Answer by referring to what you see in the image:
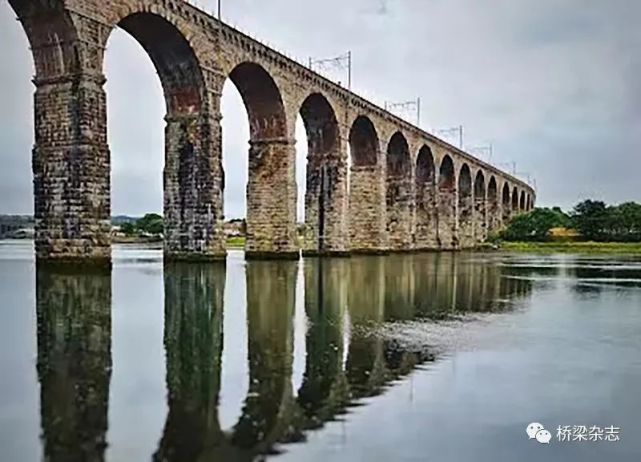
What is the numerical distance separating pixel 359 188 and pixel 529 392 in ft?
130

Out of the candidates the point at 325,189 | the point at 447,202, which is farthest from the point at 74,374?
the point at 447,202

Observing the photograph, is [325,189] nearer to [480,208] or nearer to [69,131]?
[69,131]

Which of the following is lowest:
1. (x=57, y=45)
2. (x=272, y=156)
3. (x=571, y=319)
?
(x=571, y=319)

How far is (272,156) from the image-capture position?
33375mm

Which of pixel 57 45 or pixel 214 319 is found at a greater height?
pixel 57 45

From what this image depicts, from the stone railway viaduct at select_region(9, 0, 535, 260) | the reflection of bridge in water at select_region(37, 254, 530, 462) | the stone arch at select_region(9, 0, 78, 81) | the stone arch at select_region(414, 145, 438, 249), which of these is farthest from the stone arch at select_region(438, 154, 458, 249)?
the reflection of bridge in water at select_region(37, 254, 530, 462)

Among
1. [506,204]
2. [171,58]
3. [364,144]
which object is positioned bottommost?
[506,204]

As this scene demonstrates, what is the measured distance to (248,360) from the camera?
687cm

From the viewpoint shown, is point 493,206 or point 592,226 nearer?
point 592,226

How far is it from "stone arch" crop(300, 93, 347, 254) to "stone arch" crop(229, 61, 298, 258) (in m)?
5.56

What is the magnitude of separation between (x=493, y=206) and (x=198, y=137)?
206 ft

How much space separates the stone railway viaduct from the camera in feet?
69.0

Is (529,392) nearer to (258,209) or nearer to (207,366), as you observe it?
(207,366)

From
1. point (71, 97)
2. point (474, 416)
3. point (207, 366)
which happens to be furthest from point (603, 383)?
point (71, 97)
